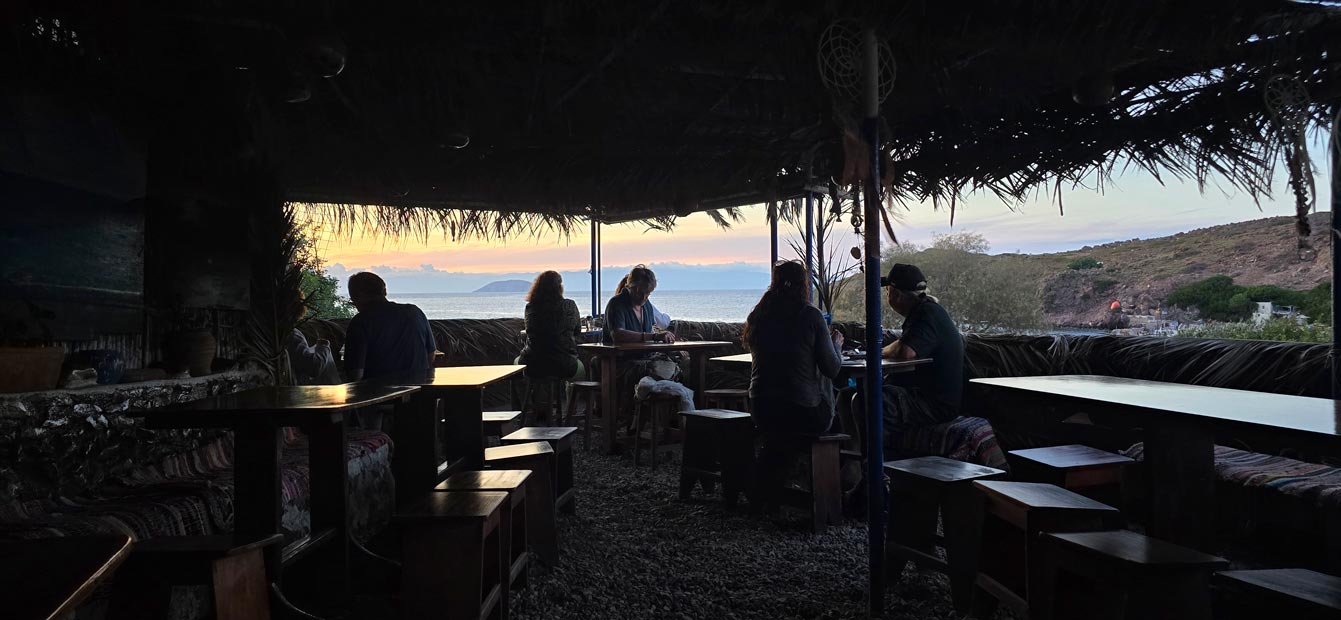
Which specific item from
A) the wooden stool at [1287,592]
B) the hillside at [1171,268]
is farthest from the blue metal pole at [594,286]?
the hillside at [1171,268]

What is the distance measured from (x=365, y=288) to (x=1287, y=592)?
16.0ft

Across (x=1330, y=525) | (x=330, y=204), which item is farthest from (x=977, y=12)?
(x=330, y=204)

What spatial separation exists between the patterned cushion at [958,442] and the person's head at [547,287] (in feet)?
10.7

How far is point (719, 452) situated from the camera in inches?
187

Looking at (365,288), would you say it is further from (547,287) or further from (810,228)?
(810,228)

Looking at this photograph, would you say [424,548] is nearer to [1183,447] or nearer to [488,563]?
[488,563]

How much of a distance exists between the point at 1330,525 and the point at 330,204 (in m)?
8.15

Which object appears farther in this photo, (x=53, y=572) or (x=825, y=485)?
(x=825, y=485)

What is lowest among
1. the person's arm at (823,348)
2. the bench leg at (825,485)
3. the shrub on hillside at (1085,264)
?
the bench leg at (825,485)

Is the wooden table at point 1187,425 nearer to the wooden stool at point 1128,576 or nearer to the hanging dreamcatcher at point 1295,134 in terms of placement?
the wooden stool at point 1128,576

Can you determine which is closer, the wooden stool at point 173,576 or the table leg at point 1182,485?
the wooden stool at point 173,576

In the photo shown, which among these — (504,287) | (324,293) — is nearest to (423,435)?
(324,293)

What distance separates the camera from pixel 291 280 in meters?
4.54

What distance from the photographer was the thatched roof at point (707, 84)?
371 cm
